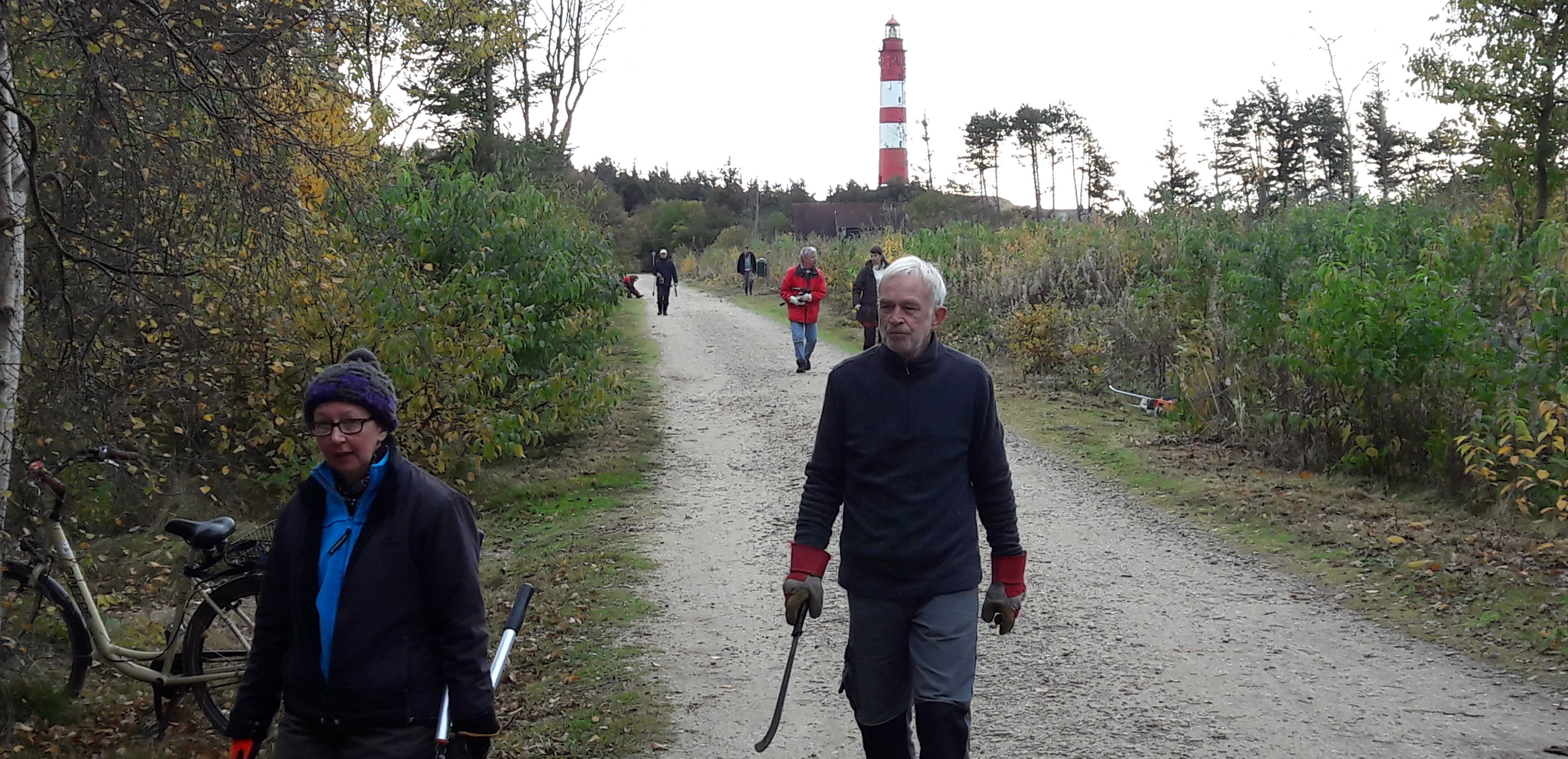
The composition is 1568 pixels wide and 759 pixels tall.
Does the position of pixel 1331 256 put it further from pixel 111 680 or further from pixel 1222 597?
pixel 111 680

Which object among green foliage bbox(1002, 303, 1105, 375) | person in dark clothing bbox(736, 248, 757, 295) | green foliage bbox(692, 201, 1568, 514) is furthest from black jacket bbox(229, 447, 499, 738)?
person in dark clothing bbox(736, 248, 757, 295)

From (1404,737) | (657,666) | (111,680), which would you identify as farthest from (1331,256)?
(111,680)

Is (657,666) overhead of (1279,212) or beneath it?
beneath

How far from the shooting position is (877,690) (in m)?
3.95

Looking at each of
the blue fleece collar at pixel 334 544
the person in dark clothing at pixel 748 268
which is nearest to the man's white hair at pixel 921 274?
the blue fleece collar at pixel 334 544

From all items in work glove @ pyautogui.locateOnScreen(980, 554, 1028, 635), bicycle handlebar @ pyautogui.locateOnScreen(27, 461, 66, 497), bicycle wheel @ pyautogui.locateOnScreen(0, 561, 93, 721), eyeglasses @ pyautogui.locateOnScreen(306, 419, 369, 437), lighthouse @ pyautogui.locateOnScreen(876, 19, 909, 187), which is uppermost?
lighthouse @ pyautogui.locateOnScreen(876, 19, 909, 187)

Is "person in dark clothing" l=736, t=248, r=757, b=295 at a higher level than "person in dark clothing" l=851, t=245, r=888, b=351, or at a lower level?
higher

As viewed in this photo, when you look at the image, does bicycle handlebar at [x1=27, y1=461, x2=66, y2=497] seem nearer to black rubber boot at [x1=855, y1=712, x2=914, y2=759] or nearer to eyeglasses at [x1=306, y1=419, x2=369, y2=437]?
eyeglasses at [x1=306, y1=419, x2=369, y2=437]

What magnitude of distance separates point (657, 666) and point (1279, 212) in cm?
1134

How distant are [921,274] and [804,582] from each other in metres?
0.99

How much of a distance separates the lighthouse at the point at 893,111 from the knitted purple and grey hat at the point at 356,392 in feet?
212

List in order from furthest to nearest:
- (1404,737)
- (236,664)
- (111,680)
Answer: (111,680) → (236,664) → (1404,737)

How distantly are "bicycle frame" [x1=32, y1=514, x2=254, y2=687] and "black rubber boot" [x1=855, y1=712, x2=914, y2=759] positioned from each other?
314cm

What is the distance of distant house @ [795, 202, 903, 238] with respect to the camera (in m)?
66.7
